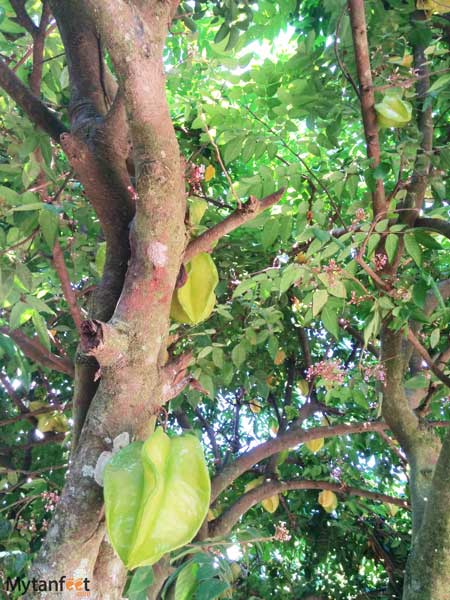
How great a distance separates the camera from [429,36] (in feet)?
7.63

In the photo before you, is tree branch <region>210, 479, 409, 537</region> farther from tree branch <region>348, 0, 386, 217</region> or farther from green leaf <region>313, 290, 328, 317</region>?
tree branch <region>348, 0, 386, 217</region>

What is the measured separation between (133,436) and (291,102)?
57.7 inches

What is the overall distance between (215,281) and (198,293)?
0.06m

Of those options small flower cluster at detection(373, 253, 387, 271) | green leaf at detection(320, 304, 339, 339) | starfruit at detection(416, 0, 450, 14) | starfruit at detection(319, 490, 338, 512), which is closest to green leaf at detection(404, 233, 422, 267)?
small flower cluster at detection(373, 253, 387, 271)

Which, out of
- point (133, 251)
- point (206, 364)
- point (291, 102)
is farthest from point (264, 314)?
point (133, 251)

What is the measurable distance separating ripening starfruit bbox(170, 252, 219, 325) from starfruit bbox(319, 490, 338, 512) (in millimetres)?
2835

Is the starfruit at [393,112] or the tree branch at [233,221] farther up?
the starfruit at [393,112]

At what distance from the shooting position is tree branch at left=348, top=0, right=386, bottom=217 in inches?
69.7

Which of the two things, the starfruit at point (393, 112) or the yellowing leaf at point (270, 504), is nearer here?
the starfruit at point (393, 112)

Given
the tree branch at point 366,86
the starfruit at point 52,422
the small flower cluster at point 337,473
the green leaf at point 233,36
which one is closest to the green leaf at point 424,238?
the tree branch at point 366,86

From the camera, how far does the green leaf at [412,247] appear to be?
1.91m

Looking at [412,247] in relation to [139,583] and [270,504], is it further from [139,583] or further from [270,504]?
[270,504]

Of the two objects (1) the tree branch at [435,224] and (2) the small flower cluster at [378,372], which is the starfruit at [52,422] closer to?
(2) the small flower cluster at [378,372]

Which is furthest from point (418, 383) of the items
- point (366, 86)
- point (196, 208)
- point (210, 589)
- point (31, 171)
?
point (31, 171)
